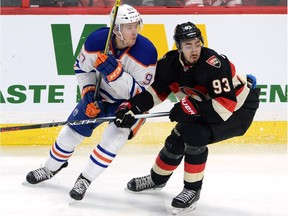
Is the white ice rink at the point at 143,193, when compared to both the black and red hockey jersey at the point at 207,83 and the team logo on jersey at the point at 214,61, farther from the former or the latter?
the team logo on jersey at the point at 214,61

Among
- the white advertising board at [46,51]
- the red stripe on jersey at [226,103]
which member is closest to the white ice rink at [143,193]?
the white advertising board at [46,51]

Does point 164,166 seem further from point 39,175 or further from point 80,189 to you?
point 39,175

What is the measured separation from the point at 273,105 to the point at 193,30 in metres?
1.76

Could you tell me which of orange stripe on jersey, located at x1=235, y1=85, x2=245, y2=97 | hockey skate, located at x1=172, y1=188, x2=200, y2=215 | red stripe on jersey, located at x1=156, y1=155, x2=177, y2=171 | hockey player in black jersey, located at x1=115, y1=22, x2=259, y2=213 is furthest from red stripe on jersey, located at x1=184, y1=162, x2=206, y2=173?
orange stripe on jersey, located at x1=235, y1=85, x2=245, y2=97

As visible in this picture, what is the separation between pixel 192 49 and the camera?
3285 millimetres

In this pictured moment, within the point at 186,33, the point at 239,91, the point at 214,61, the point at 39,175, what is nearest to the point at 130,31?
the point at 186,33

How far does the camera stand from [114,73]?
345 centimetres

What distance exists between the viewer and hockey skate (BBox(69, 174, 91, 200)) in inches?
138

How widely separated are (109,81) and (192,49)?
450 millimetres

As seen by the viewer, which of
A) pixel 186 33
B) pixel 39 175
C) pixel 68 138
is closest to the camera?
pixel 186 33

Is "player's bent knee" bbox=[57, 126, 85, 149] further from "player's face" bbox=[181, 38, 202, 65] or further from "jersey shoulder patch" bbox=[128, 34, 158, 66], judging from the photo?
"player's face" bbox=[181, 38, 202, 65]

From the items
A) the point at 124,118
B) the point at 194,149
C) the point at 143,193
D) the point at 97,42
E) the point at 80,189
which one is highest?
the point at 97,42

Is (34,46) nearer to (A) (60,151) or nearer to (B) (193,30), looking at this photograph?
(A) (60,151)

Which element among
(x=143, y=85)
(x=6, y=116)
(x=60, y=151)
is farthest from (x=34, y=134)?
(x=143, y=85)
